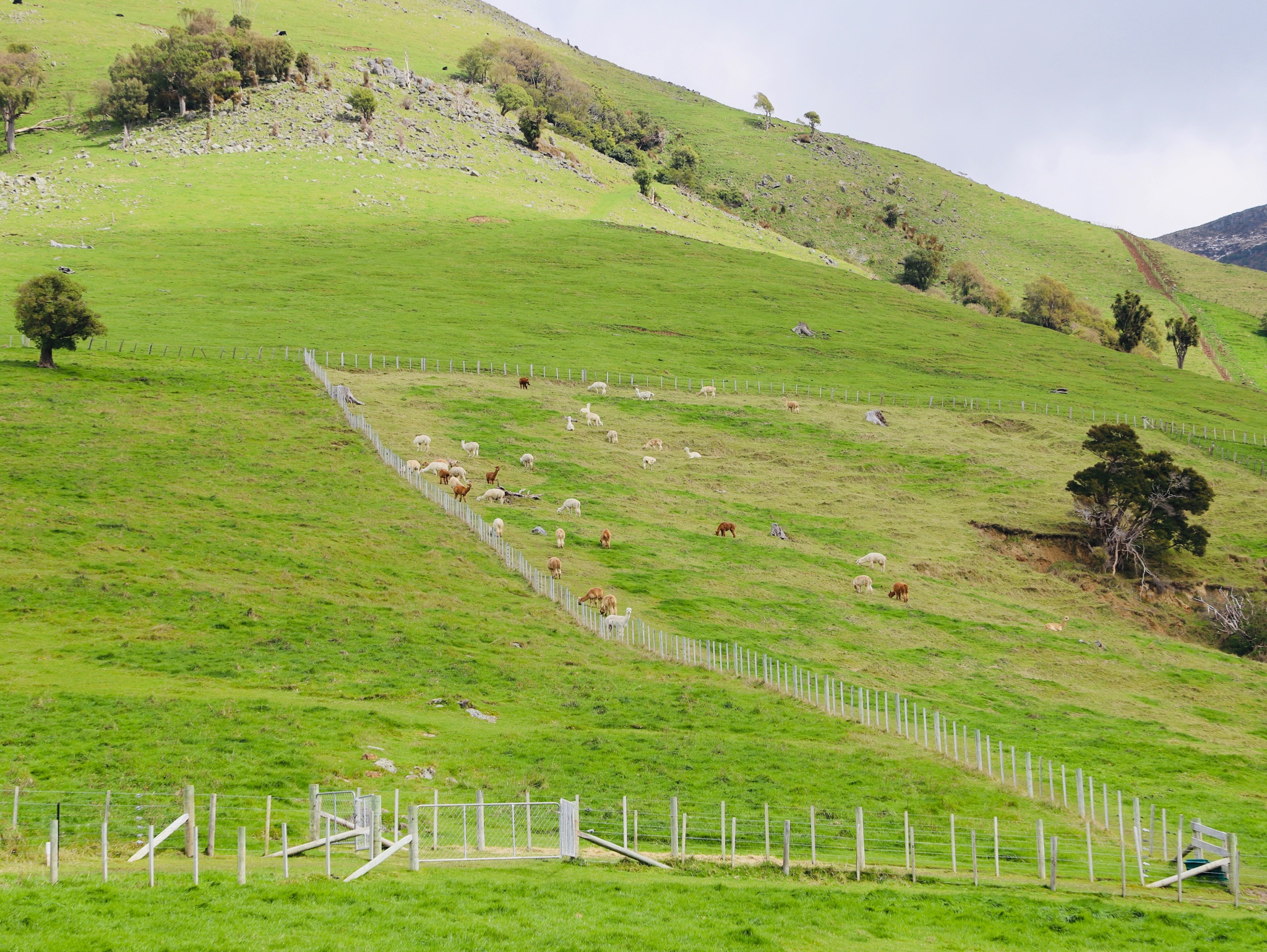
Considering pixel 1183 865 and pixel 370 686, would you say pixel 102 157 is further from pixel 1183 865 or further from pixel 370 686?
pixel 1183 865

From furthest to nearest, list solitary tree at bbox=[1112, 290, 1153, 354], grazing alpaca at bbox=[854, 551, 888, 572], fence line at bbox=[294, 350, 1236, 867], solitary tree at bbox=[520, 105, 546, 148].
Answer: solitary tree at bbox=[520, 105, 546, 148] < solitary tree at bbox=[1112, 290, 1153, 354] < grazing alpaca at bbox=[854, 551, 888, 572] < fence line at bbox=[294, 350, 1236, 867]

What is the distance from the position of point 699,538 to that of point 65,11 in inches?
7267

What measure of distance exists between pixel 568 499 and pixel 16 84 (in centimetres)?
12782

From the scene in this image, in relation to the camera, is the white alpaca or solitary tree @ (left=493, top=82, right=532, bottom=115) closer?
the white alpaca

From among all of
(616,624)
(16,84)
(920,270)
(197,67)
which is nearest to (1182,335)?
(920,270)

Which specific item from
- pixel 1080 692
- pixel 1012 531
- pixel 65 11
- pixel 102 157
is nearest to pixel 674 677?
pixel 1080 692

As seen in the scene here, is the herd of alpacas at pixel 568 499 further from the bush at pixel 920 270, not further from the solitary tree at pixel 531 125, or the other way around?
the bush at pixel 920 270

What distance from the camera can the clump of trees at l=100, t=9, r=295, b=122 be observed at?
6014 inches

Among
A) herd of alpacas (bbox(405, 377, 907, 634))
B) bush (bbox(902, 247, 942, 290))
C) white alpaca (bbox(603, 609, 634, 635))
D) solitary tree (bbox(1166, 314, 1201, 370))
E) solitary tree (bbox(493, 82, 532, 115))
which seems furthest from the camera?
bush (bbox(902, 247, 942, 290))

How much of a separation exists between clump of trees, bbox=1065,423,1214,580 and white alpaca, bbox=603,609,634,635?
1409 inches

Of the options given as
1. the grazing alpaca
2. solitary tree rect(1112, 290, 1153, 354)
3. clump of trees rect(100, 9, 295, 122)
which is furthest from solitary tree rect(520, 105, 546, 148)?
the grazing alpaca

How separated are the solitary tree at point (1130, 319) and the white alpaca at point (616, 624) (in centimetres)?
12036

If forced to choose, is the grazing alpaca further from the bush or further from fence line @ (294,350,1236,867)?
the bush

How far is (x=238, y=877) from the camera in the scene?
779 inches
